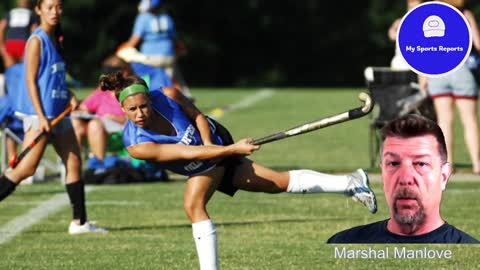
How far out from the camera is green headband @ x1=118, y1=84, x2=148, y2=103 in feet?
22.9

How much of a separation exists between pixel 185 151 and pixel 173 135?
0.18 m

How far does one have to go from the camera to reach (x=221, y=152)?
22.7 feet

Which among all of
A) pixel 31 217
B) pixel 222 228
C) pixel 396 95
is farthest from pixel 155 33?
pixel 222 228

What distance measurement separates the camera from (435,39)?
230 inches

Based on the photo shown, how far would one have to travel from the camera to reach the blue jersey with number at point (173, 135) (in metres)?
7.05

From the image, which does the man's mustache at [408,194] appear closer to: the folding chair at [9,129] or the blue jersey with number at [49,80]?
the blue jersey with number at [49,80]

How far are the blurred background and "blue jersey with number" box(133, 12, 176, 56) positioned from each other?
28518 mm

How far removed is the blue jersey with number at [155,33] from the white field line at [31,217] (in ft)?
22.4

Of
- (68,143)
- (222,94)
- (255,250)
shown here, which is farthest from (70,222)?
(222,94)

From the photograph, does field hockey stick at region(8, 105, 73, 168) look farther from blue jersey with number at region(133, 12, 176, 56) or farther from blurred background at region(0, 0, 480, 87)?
blurred background at region(0, 0, 480, 87)

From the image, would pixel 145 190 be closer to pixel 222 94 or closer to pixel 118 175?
pixel 118 175

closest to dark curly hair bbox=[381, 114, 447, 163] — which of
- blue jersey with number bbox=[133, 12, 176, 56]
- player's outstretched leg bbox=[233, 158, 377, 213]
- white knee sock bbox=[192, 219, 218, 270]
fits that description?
white knee sock bbox=[192, 219, 218, 270]

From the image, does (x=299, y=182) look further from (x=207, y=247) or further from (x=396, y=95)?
(x=396, y=95)

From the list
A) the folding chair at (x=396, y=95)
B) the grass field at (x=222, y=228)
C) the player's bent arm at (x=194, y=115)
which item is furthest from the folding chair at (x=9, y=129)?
the player's bent arm at (x=194, y=115)
